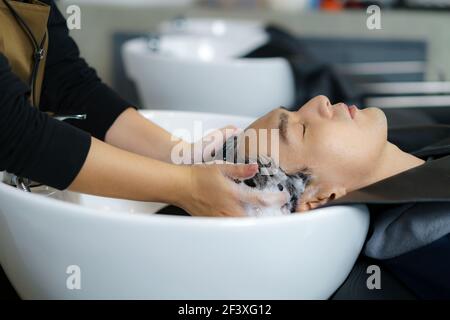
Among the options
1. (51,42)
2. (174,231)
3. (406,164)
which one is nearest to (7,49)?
(51,42)

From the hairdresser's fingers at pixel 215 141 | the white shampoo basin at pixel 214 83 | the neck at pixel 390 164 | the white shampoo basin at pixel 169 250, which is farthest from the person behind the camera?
the white shampoo basin at pixel 214 83

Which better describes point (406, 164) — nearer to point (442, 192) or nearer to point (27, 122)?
point (442, 192)

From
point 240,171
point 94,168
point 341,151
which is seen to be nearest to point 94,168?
point 94,168

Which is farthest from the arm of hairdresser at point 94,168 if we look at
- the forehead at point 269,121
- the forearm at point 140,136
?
the forearm at point 140,136

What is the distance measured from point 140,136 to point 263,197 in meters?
0.41

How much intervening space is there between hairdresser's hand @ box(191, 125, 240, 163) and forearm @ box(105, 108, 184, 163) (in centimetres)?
6

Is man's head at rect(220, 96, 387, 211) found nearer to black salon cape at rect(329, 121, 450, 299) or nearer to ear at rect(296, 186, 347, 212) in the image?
ear at rect(296, 186, 347, 212)

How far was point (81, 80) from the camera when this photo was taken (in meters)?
1.40

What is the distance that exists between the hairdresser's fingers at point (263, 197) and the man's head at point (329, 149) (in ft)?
0.21

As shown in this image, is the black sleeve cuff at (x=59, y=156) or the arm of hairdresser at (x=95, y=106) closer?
the black sleeve cuff at (x=59, y=156)

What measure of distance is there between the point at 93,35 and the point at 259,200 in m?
2.23

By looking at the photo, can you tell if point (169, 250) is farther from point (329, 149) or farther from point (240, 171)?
point (329, 149)

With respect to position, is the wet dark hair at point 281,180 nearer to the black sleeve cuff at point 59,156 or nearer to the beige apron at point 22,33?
the black sleeve cuff at point 59,156

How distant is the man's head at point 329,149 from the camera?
1.18 meters
